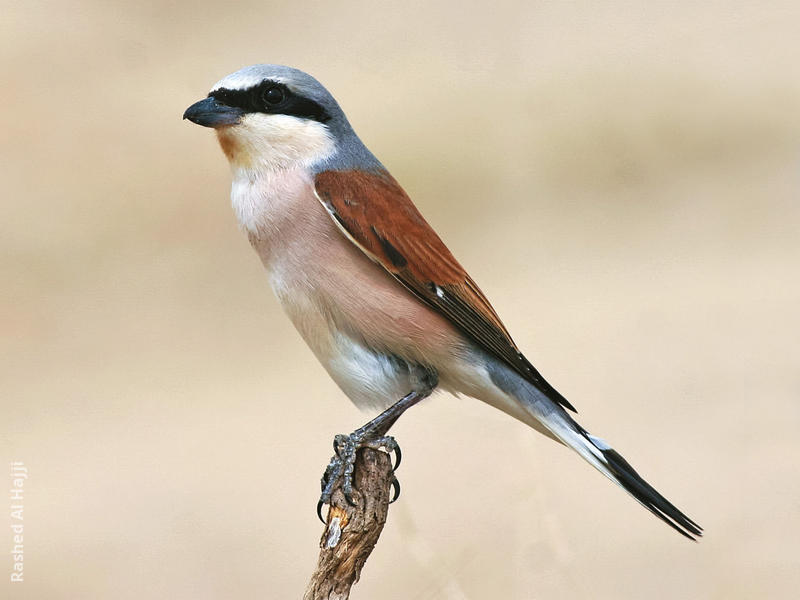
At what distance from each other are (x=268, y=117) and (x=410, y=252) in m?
0.61

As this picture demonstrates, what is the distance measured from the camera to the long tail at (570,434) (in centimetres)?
334

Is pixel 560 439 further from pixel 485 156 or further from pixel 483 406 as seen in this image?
pixel 485 156

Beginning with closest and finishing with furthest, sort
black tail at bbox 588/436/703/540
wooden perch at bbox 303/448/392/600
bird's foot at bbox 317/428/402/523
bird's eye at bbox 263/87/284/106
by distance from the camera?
wooden perch at bbox 303/448/392/600, bird's foot at bbox 317/428/402/523, black tail at bbox 588/436/703/540, bird's eye at bbox 263/87/284/106

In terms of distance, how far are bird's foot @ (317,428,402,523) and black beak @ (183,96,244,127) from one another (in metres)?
1.01

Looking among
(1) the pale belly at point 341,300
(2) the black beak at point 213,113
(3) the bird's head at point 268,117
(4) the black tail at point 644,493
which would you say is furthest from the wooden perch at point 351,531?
(2) the black beak at point 213,113

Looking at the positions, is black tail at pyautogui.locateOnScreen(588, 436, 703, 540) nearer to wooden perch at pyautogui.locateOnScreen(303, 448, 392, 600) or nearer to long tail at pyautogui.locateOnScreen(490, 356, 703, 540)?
long tail at pyautogui.locateOnScreen(490, 356, 703, 540)

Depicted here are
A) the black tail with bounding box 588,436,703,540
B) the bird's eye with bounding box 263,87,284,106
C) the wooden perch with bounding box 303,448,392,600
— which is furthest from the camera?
the bird's eye with bounding box 263,87,284,106

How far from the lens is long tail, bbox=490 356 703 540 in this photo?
11.0ft

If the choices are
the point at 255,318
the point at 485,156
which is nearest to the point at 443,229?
the point at 485,156

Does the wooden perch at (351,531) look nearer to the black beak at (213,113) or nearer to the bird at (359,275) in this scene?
the bird at (359,275)

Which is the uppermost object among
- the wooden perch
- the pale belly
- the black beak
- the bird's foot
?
the black beak

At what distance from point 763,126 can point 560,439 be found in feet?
15.8

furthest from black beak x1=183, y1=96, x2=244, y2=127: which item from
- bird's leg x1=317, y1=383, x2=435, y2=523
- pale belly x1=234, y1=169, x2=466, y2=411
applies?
bird's leg x1=317, y1=383, x2=435, y2=523

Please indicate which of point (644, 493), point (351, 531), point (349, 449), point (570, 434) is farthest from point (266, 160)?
point (644, 493)
